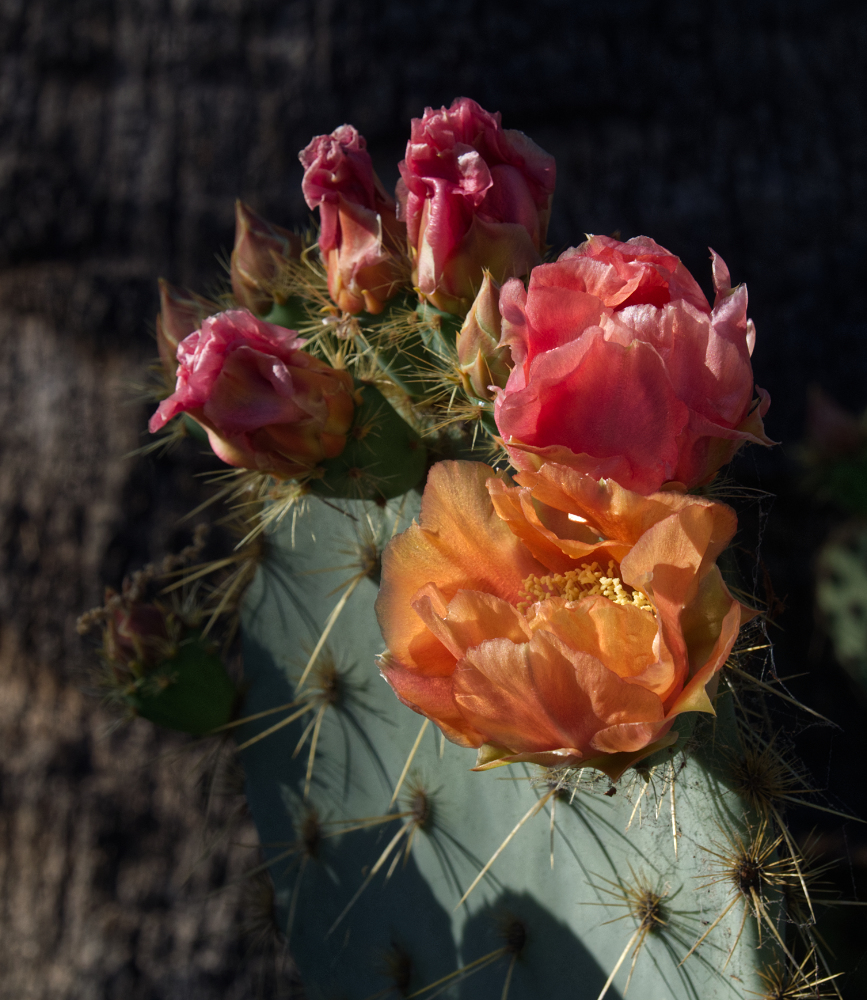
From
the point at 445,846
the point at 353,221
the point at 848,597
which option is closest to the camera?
the point at 353,221

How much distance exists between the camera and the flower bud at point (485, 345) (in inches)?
21.2

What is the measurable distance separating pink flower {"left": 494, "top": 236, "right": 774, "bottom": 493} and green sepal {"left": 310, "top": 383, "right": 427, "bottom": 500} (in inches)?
9.1

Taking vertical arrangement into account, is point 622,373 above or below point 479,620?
above

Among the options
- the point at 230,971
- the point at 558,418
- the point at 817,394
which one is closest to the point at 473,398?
the point at 558,418

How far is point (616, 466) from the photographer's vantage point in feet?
1.47

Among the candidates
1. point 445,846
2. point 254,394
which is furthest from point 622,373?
point 445,846

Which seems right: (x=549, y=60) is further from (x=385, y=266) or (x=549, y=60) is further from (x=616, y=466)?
(x=616, y=466)

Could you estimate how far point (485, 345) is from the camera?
21.5 inches

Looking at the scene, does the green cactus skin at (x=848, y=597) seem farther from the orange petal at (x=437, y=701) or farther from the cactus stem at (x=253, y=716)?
the orange petal at (x=437, y=701)

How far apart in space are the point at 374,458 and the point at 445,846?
0.37m

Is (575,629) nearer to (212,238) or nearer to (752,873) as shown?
(752,873)

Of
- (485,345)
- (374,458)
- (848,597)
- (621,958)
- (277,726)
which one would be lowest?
(848,597)

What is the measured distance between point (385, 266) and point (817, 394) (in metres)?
0.93

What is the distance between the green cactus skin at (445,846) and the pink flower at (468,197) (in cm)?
22
